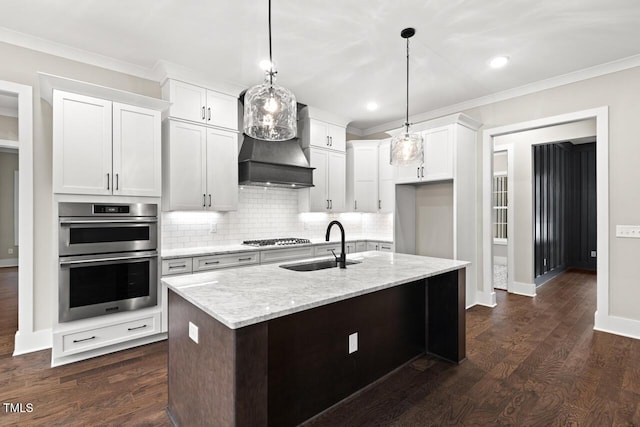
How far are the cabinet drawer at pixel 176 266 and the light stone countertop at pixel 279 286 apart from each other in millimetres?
1346

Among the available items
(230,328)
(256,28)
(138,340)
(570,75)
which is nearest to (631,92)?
(570,75)

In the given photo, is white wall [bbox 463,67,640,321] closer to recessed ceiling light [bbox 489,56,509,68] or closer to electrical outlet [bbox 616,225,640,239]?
electrical outlet [bbox 616,225,640,239]

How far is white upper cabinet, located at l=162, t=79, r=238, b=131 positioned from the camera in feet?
11.4

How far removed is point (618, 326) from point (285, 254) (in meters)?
3.77

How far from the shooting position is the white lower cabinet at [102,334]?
2709 mm

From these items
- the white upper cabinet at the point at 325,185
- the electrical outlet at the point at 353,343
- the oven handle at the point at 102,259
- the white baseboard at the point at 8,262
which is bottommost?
the white baseboard at the point at 8,262

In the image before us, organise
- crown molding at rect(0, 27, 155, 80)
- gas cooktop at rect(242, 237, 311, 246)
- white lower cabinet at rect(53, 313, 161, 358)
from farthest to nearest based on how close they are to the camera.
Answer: gas cooktop at rect(242, 237, 311, 246) → crown molding at rect(0, 27, 155, 80) → white lower cabinet at rect(53, 313, 161, 358)

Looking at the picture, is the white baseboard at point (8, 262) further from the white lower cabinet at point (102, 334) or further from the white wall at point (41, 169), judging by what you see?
the white lower cabinet at point (102, 334)

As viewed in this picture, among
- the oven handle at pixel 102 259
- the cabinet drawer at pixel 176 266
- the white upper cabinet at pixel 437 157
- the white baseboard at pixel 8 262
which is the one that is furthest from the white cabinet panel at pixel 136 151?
the white baseboard at pixel 8 262

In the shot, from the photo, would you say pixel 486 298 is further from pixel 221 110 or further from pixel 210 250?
pixel 221 110

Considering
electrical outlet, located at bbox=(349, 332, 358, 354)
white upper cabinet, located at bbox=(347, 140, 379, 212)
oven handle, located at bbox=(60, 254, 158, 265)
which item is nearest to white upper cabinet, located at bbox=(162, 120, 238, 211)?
oven handle, located at bbox=(60, 254, 158, 265)

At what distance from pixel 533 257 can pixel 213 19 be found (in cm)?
536

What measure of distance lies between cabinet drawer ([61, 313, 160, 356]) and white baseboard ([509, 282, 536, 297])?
5108mm

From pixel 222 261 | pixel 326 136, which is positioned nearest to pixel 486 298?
→ pixel 326 136
